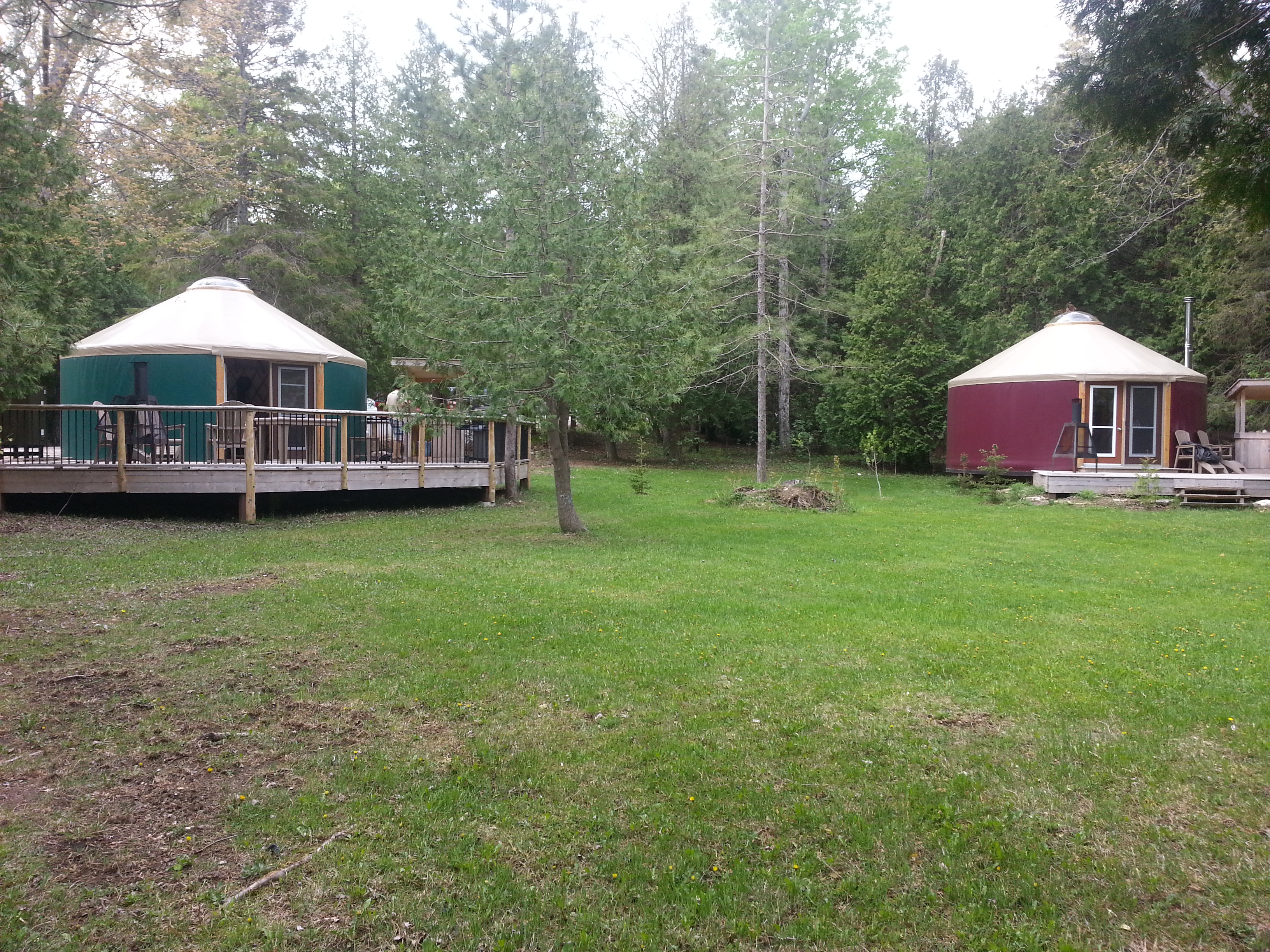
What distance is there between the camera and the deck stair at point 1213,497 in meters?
14.5

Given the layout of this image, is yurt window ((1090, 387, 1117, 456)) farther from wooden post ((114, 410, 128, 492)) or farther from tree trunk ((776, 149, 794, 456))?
wooden post ((114, 410, 128, 492))

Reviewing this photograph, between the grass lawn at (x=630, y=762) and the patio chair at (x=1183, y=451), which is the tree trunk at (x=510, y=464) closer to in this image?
the grass lawn at (x=630, y=762)

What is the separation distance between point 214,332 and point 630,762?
13161mm

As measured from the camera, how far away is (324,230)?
21.5 meters

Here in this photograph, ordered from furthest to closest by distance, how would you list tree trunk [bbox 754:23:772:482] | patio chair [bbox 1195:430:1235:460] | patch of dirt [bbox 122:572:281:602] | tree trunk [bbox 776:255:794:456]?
tree trunk [bbox 776:255:794:456]
tree trunk [bbox 754:23:772:482]
patio chair [bbox 1195:430:1235:460]
patch of dirt [bbox 122:572:281:602]

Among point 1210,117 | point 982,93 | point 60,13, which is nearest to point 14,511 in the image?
point 60,13

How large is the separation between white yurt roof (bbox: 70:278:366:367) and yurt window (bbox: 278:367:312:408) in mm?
293

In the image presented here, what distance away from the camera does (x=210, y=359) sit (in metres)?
14.1

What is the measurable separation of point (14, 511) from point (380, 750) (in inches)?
399

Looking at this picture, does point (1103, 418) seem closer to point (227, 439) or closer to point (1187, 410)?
point (1187, 410)

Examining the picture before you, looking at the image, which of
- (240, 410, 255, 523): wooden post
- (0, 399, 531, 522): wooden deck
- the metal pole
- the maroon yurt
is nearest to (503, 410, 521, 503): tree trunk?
(0, 399, 531, 522): wooden deck

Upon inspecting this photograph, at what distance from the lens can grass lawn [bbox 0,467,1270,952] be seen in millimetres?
2592

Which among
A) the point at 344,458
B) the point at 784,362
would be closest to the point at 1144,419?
the point at 784,362

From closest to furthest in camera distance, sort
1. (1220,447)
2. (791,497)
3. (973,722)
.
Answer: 1. (973,722)
2. (791,497)
3. (1220,447)
